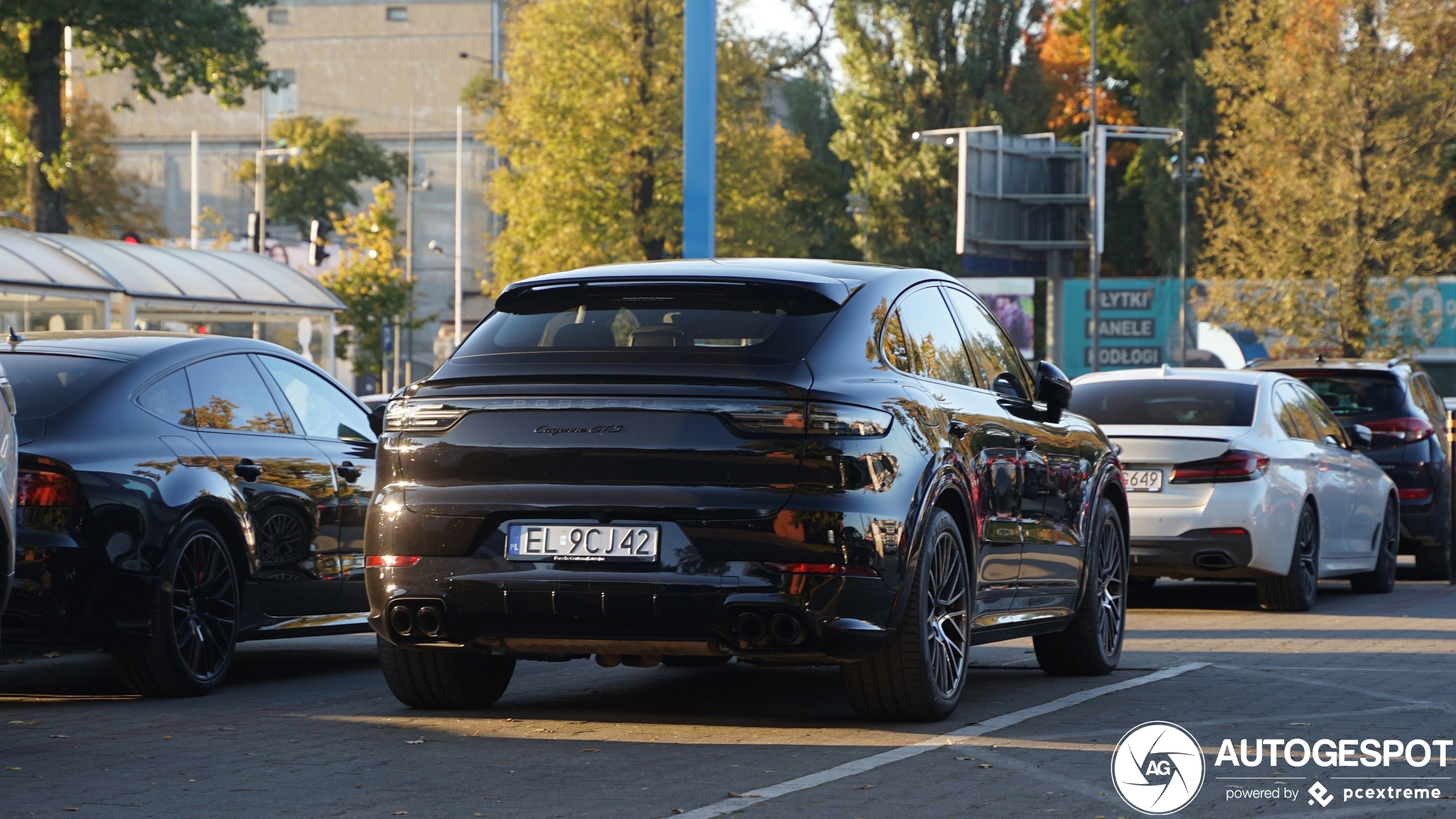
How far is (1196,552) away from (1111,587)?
2917mm

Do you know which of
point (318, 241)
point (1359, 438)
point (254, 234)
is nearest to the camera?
point (1359, 438)

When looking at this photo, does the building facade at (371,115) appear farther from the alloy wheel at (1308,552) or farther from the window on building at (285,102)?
the alloy wheel at (1308,552)

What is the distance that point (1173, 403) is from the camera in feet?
41.1

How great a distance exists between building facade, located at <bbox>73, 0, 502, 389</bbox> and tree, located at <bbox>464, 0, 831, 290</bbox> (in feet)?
105

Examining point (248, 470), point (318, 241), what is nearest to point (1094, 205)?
point (318, 241)

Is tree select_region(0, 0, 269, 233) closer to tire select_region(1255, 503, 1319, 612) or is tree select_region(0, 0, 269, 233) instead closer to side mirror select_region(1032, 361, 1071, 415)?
tire select_region(1255, 503, 1319, 612)

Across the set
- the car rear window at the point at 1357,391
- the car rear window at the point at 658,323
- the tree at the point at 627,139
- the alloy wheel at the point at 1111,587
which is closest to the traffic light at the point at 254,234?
the tree at the point at 627,139

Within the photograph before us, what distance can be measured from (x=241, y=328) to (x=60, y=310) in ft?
16.0

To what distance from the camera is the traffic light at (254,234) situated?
178 feet

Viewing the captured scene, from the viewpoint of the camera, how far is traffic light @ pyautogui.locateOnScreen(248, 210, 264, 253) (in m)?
54.2

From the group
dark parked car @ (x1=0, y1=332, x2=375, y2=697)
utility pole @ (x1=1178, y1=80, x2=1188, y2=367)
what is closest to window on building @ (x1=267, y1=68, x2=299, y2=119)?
utility pole @ (x1=1178, y1=80, x2=1188, y2=367)

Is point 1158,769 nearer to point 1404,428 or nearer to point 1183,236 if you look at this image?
point 1404,428

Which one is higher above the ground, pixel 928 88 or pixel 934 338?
pixel 928 88

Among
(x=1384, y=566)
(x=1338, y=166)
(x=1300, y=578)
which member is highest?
(x=1338, y=166)
